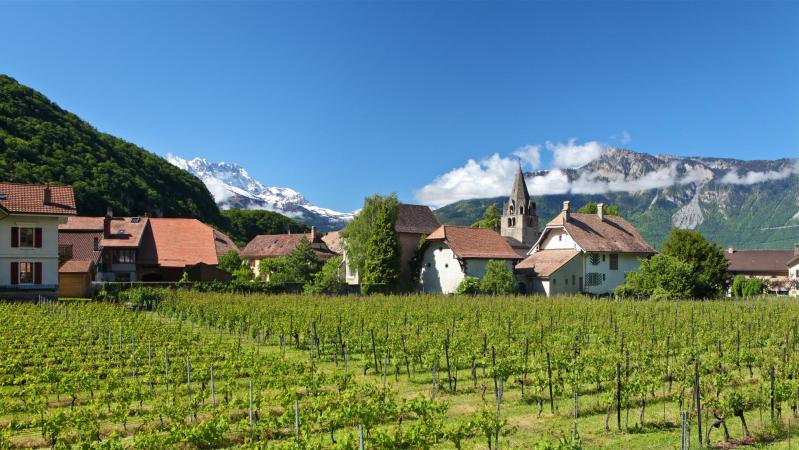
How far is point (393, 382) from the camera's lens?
16.6 m

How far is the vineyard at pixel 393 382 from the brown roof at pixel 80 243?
738 inches

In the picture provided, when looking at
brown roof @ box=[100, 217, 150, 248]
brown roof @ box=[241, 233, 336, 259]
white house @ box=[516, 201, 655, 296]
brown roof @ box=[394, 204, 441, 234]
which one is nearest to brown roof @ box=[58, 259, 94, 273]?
brown roof @ box=[100, 217, 150, 248]

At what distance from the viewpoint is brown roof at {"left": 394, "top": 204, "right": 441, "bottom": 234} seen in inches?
2115

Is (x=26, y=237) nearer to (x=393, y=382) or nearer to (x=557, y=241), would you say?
(x=393, y=382)

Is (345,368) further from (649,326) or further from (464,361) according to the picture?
(649,326)

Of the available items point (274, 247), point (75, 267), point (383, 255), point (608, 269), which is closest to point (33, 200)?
point (75, 267)

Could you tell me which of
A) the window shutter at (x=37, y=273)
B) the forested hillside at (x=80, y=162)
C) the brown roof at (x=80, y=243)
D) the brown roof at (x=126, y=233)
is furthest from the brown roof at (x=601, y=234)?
the forested hillside at (x=80, y=162)

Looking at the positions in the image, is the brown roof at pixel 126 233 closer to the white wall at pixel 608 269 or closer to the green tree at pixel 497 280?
the green tree at pixel 497 280

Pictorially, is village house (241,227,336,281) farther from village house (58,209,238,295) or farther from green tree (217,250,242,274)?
green tree (217,250,242,274)

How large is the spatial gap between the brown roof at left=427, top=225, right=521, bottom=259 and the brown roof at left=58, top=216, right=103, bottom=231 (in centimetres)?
3047

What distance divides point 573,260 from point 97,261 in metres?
41.2

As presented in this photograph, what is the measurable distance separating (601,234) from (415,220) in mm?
17483

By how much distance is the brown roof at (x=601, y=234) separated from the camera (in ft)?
166

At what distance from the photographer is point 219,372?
53.5ft
